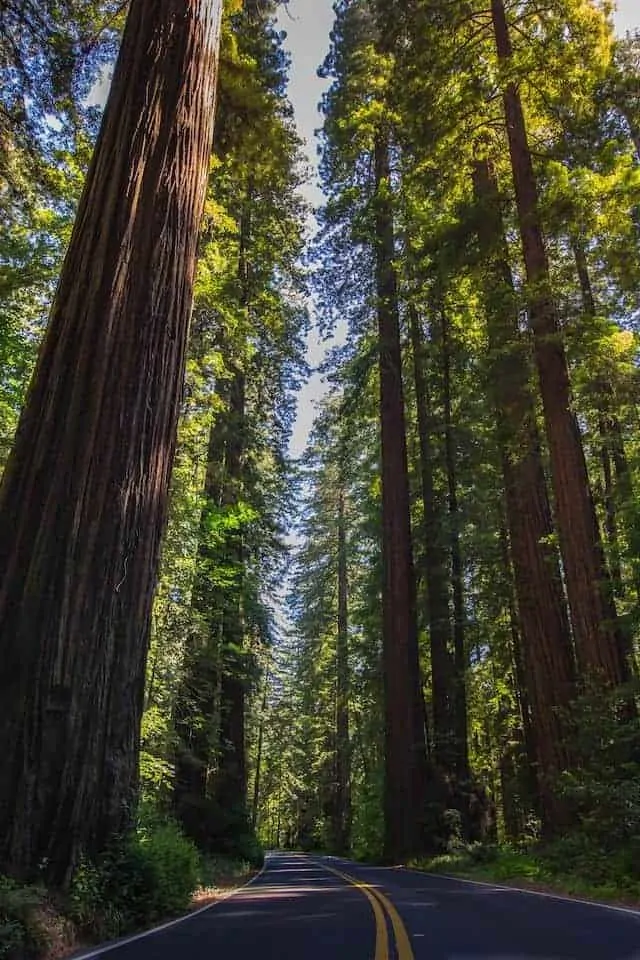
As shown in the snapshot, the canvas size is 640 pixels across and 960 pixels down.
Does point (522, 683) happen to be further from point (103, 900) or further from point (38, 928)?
point (38, 928)

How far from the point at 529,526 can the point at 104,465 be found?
931 centimetres

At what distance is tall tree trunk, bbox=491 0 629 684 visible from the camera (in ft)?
33.5

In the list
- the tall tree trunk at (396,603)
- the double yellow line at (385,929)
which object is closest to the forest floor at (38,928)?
the double yellow line at (385,929)

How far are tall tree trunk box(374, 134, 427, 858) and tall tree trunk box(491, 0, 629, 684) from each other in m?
4.23

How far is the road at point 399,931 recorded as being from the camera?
465 cm

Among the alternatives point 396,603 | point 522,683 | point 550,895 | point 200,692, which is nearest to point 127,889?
point 550,895

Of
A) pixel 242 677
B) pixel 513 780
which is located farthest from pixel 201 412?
pixel 513 780

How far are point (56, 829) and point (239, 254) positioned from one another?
49.7ft

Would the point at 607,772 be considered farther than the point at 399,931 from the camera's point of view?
Yes

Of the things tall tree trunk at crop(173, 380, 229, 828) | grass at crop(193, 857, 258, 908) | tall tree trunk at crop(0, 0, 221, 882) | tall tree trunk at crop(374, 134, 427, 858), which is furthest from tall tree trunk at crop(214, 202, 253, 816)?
tall tree trunk at crop(0, 0, 221, 882)

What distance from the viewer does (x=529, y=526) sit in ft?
42.9

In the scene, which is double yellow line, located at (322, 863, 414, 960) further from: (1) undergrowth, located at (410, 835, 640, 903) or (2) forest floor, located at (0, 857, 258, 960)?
(1) undergrowth, located at (410, 835, 640, 903)

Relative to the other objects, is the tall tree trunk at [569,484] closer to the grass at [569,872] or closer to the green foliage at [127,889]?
the grass at [569,872]

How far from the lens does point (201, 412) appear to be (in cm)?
1384
